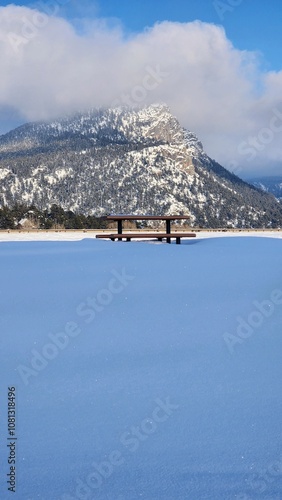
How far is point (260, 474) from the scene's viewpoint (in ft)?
10.3

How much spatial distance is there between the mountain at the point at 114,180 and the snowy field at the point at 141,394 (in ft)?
279

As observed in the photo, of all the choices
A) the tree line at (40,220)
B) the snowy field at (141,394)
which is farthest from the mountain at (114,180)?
the snowy field at (141,394)

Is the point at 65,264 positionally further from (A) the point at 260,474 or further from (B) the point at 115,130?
(B) the point at 115,130

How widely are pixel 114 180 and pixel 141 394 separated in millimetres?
99988

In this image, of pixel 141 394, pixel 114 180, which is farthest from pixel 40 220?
pixel 114 180

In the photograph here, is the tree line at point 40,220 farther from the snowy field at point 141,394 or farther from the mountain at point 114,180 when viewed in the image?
the snowy field at point 141,394

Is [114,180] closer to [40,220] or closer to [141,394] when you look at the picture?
[40,220]

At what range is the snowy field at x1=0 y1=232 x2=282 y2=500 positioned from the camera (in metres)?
3.11

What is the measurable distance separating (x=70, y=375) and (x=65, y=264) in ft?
26.4

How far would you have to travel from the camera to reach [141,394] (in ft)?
14.0

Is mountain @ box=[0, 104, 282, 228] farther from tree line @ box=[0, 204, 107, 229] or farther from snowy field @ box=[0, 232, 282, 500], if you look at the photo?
snowy field @ box=[0, 232, 282, 500]

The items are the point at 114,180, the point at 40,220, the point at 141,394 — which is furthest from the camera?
the point at 114,180

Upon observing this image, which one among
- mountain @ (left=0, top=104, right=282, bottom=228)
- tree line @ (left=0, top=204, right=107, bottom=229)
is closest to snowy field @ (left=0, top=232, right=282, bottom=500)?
tree line @ (left=0, top=204, right=107, bottom=229)

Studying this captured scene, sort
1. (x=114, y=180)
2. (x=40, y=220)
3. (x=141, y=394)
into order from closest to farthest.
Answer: (x=141, y=394), (x=40, y=220), (x=114, y=180)
